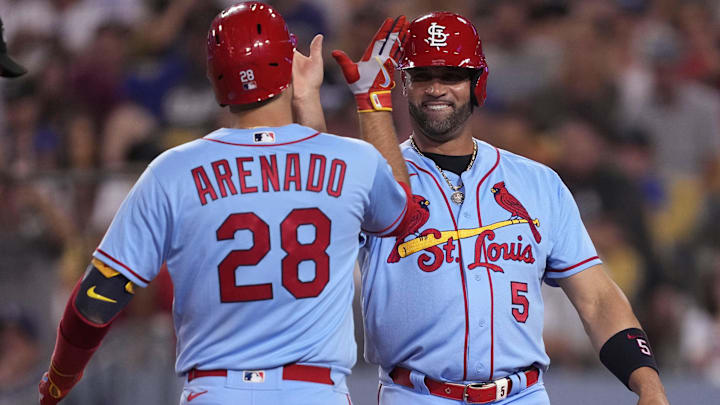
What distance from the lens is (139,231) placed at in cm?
264

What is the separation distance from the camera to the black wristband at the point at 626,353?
11.0 ft

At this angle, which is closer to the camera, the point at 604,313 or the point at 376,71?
the point at 376,71

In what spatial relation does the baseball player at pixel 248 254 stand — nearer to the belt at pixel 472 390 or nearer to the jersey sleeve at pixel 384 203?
the jersey sleeve at pixel 384 203

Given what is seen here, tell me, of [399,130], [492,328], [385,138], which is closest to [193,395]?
[385,138]

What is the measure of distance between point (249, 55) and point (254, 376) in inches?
36.0

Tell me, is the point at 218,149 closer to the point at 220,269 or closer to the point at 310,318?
the point at 220,269

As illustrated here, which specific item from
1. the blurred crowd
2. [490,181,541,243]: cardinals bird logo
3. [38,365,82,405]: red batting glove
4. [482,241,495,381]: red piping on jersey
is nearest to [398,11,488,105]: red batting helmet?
[490,181,541,243]: cardinals bird logo

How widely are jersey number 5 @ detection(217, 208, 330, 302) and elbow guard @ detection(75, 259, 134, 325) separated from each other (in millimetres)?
304

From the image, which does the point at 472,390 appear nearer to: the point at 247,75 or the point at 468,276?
the point at 468,276

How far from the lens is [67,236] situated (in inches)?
263

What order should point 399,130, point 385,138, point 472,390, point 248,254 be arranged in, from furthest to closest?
point 399,130
point 472,390
point 385,138
point 248,254

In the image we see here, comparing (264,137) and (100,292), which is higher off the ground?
(264,137)

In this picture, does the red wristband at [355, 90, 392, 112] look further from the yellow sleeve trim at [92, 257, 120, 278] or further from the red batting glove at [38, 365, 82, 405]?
the red batting glove at [38, 365, 82, 405]

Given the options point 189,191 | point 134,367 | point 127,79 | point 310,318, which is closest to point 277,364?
point 310,318
